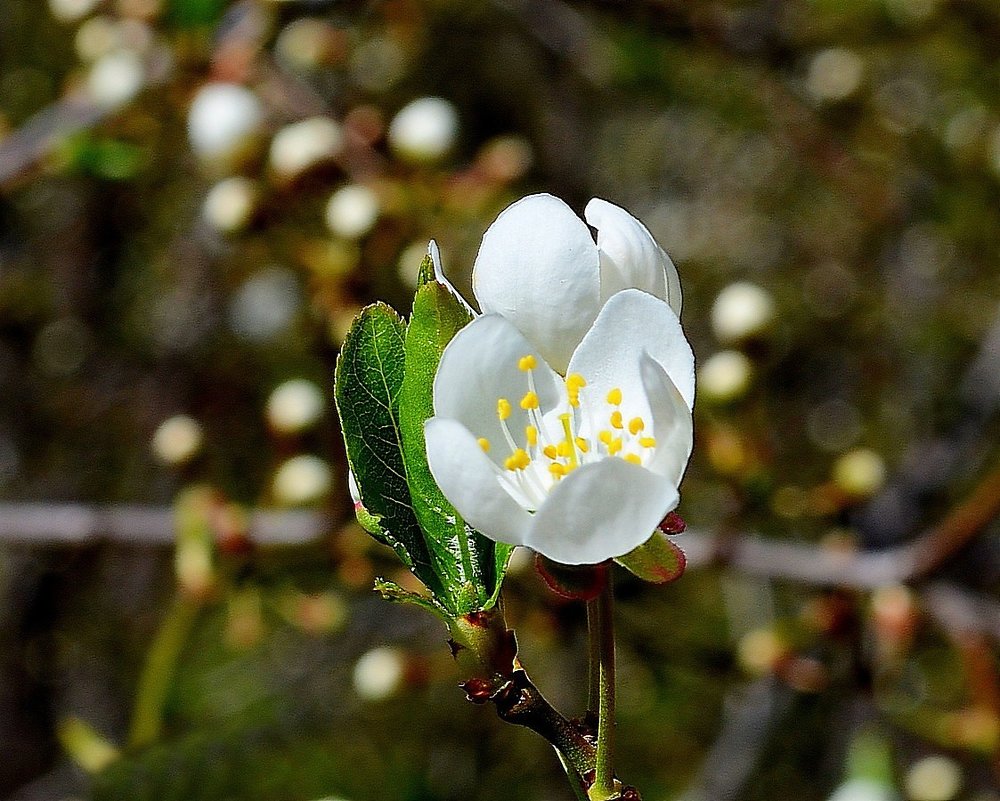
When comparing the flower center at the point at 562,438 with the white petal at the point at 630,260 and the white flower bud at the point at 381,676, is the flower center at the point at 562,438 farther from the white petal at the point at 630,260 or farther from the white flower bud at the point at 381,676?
the white flower bud at the point at 381,676

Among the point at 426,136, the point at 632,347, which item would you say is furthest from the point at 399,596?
the point at 426,136

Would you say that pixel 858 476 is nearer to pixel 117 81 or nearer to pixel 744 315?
pixel 744 315

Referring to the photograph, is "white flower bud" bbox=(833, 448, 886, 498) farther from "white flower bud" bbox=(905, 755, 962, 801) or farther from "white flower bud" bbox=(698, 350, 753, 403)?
"white flower bud" bbox=(905, 755, 962, 801)

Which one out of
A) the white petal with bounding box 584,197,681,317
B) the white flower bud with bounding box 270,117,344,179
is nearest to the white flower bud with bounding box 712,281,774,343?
the white flower bud with bounding box 270,117,344,179

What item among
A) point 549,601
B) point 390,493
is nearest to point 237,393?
point 549,601

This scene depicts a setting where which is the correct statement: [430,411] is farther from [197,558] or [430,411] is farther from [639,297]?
[197,558]

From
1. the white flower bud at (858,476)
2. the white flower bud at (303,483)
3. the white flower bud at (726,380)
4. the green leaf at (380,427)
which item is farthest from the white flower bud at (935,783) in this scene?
the green leaf at (380,427)
